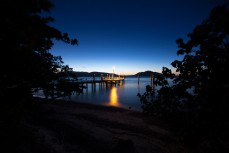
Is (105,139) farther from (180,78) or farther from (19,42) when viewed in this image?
(19,42)

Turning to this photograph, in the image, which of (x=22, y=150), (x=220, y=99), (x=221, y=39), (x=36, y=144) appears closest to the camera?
(x=220, y=99)

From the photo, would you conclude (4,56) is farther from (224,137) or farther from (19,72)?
(224,137)

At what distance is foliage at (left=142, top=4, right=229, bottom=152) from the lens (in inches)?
125

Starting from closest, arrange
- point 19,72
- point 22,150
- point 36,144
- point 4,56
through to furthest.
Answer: point 4,56, point 19,72, point 22,150, point 36,144

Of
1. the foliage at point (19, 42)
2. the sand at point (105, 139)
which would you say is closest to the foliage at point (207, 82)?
the foliage at point (19, 42)

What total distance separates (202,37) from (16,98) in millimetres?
4390

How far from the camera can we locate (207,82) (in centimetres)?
338

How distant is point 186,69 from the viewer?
12.9ft

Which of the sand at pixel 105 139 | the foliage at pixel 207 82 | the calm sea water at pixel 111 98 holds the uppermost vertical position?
→ the foliage at pixel 207 82

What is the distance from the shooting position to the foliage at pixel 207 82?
317 centimetres

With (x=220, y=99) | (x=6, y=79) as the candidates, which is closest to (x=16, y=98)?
(x=6, y=79)

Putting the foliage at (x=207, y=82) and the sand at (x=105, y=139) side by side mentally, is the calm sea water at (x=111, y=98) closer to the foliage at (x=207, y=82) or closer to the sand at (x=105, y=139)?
Result: the sand at (x=105, y=139)

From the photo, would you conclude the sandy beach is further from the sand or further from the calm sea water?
the calm sea water

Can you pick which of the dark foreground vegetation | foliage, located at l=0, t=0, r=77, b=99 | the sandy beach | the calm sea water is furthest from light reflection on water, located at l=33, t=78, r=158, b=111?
foliage, located at l=0, t=0, r=77, b=99
